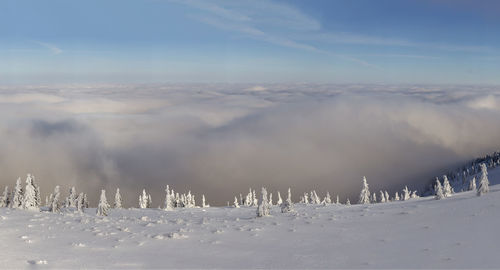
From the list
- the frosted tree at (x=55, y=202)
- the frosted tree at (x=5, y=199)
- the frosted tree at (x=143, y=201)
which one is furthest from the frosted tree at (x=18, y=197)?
the frosted tree at (x=143, y=201)

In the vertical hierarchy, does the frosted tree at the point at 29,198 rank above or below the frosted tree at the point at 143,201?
above

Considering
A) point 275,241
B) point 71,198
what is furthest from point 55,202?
point 275,241

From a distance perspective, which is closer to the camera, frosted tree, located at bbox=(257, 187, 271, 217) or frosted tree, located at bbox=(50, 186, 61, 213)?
frosted tree, located at bbox=(257, 187, 271, 217)

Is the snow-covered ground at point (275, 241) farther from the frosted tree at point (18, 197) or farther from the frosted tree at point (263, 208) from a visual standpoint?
the frosted tree at point (18, 197)

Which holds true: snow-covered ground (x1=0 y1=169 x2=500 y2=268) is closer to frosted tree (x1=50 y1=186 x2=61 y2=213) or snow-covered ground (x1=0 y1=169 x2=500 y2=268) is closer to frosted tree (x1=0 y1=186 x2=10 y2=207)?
frosted tree (x1=50 y1=186 x2=61 y2=213)

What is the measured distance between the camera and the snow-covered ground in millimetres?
20703

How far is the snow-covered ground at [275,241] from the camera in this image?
67.9 feet

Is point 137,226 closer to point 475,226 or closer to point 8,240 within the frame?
point 8,240

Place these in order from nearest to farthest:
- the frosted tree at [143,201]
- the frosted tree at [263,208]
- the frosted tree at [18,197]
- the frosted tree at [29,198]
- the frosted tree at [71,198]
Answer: the frosted tree at [263,208] → the frosted tree at [29,198] → the frosted tree at [18,197] → the frosted tree at [71,198] → the frosted tree at [143,201]

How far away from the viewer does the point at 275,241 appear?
27062 millimetres

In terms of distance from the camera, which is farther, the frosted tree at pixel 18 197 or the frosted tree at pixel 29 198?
the frosted tree at pixel 18 197

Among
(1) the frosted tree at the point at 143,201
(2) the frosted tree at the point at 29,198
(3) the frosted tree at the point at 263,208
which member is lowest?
(1) the frosted tree at the point at 143,201

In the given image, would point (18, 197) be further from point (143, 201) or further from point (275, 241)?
point (143, 201)

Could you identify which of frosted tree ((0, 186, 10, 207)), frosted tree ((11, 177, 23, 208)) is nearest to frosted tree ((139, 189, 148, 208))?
frosted tree ((0, 186, 10, 207))
